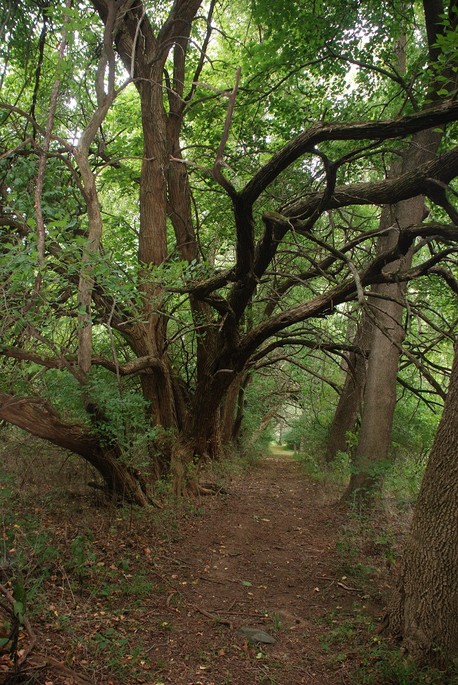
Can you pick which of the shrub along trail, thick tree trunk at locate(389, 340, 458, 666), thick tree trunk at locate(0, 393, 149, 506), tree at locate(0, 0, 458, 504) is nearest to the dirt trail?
the shrub along trail

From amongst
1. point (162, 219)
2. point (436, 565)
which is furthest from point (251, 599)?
point (162, 219)

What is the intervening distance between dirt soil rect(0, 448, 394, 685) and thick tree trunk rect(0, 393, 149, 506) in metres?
0.34

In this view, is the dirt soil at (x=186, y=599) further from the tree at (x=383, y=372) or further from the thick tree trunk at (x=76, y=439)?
the tree at (x=383, y=372)

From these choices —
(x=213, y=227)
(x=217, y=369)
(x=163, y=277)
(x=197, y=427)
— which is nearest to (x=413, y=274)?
(x=163, y=277)

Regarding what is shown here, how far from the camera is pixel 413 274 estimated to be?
17.3 feet

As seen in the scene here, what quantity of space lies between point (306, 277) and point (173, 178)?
9.84 feet

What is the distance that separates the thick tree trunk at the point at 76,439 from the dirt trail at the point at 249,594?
3.10 feet

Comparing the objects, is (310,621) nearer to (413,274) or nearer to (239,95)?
(413,274)

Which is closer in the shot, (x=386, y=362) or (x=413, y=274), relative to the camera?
(x=413, y=274)

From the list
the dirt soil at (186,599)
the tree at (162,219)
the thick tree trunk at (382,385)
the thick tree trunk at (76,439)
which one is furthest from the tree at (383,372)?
the thick tree trunk at (76,439)

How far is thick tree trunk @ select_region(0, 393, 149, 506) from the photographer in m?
5.60

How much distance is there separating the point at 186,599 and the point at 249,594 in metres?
0.74

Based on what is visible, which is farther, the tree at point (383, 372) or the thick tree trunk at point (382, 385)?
the thick tree trunk at point (382, 385)

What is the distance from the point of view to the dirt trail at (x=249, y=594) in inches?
159
